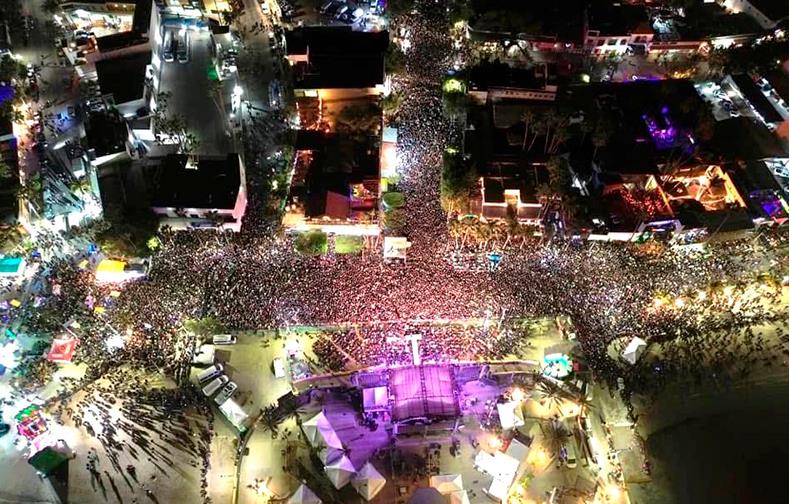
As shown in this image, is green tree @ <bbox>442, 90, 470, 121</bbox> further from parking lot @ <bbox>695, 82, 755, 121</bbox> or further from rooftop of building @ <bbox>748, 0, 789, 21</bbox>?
rooftop of building @ <bbox>748, 0, 789, 21</bbox>

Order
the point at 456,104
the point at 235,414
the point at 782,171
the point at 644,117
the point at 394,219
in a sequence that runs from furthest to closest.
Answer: the point at 456,104, the point at 644,117, the point at 782,171, the point at 394,219, the point at 235,414

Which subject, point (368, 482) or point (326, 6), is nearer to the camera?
point (368, 482)

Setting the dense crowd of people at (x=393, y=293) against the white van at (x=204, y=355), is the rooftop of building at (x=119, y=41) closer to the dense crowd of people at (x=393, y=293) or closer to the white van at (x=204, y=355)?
the dense crowd of people at (x=393, y=293)

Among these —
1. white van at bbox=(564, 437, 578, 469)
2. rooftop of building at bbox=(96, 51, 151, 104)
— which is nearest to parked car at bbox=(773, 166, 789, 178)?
white van at bbox=(564, 437, 578, 469)

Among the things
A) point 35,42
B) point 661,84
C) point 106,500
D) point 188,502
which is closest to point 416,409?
point 188,502

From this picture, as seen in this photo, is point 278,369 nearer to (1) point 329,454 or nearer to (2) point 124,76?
(1) point 329,454

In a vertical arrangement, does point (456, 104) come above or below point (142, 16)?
below

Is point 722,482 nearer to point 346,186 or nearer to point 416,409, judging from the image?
point 416,409

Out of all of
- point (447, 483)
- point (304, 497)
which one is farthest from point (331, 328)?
point (447, 483)
